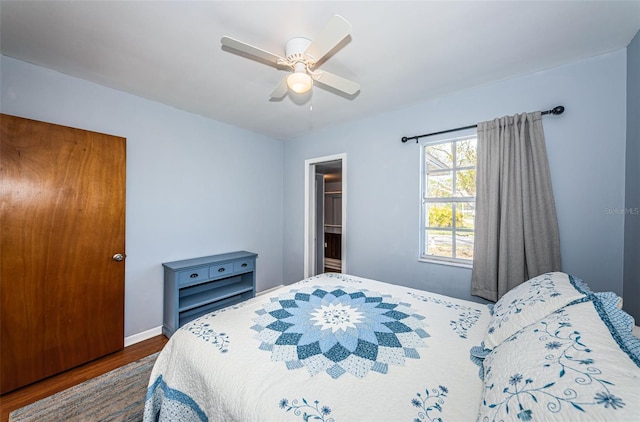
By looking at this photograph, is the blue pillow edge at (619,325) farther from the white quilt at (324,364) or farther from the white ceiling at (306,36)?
the white ceiling at (306,36)

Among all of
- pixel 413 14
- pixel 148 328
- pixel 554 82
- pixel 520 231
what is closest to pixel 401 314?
pixel 520 231

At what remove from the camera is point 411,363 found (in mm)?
1118

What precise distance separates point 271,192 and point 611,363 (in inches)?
146

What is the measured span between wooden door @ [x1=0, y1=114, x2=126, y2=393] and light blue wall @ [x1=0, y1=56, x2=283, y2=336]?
213 millimetres

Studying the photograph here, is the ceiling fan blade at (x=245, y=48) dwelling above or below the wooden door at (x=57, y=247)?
above

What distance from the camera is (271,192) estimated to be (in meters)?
3.97

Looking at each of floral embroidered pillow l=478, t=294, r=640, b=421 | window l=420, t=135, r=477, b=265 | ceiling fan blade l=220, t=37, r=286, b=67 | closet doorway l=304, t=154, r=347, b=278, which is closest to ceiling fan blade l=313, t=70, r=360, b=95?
ceiling fan blade l=220, t=37, r=286, b=67

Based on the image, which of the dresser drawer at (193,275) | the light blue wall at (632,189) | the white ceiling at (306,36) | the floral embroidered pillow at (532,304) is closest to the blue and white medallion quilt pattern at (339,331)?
the floral embroidered pillow at (532,304)

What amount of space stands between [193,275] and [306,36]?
2.50 meters

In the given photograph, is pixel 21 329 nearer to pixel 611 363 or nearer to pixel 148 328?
pixel 148 328

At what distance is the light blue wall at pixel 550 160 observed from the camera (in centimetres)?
188

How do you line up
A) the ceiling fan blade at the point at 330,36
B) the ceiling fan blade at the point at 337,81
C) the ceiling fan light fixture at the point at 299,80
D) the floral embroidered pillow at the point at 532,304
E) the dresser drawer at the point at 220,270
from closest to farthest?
the floral embroidered pillow at the point at 532,304
the ceiling fan blade at the point at 330,36
the ceiling fan light fixture at the point at 299,80
the ceiling fan blade at the point at 337,81
the dresser drawer at the point at 220,270

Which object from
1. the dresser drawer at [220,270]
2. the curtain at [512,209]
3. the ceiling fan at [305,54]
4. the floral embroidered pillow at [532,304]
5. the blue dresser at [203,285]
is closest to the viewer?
the floral embroidered pillow at [532,304]

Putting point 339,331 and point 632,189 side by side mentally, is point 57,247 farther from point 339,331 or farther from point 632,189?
point 632,189
